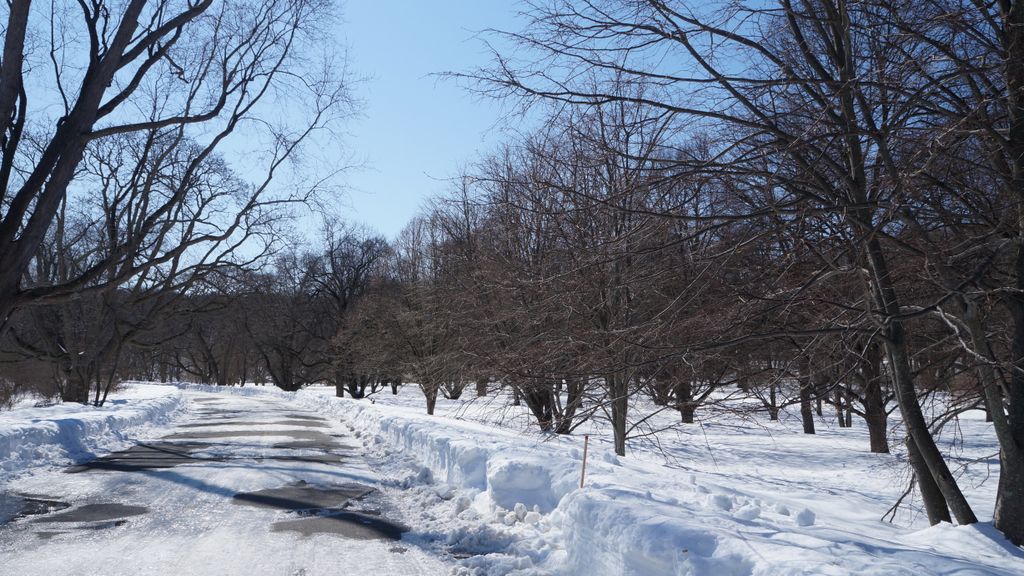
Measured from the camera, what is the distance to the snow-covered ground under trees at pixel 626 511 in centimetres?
449

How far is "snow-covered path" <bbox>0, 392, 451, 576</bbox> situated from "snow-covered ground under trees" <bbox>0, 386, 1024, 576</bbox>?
0.31 meters

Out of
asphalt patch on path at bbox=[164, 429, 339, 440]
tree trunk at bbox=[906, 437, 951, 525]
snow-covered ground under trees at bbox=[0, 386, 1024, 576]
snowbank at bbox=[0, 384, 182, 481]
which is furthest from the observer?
asphalt patch on path at bbox=[164, 429, 339, 440]

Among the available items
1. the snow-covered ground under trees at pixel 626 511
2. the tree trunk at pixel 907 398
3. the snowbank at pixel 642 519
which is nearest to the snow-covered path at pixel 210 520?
the snow-covered ground under trees at pixel 626 511

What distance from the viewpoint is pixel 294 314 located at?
5338 cm

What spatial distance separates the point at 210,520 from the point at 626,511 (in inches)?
188

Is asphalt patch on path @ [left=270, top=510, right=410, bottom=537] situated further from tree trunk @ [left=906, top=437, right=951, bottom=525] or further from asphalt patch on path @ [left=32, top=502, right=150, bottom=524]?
tree trunk @ [left=906, top=437, right=951, bottom=525]

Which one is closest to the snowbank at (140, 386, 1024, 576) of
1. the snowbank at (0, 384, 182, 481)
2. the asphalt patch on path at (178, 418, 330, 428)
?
the snowbank at (0, 384, 182, 481)

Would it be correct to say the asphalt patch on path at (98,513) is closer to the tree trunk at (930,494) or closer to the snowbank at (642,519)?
the snowbank at (642,519)

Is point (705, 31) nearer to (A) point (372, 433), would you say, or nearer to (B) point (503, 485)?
(B) point (503, 485)

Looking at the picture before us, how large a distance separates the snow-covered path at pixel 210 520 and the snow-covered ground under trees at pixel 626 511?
1.02 ft

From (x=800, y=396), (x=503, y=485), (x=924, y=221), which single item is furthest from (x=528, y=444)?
(x=924, y=221)

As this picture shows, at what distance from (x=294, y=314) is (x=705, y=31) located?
51395 millimetres

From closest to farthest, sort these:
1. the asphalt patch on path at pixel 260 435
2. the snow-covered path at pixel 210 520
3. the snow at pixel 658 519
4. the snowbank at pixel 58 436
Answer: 1. the snow at pixel 658 519
2. the snow-covered path at pixel 210 520
3. the snowbank at pixel 58 436
4. the asphalt patch on path at pixel 260 435

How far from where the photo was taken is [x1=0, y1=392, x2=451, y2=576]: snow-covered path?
6.01m
